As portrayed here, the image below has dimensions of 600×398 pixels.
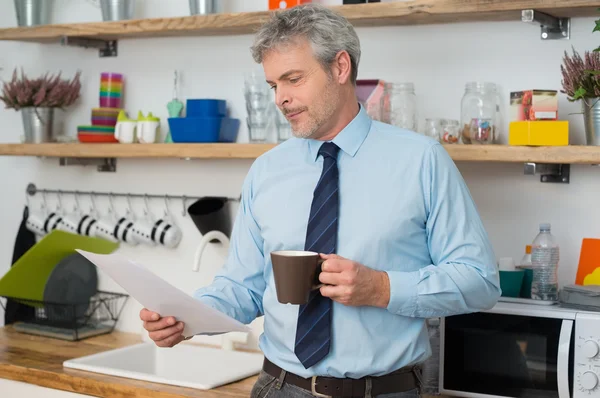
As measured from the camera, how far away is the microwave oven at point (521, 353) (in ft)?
6.95

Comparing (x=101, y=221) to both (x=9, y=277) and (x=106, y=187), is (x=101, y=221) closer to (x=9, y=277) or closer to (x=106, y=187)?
(x=106, y=187)

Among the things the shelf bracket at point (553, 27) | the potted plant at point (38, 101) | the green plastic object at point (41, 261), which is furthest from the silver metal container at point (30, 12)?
the shelf bracket at point (553, 27)

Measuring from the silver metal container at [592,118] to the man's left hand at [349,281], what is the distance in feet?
2.84

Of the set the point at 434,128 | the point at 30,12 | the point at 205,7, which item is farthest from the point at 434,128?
the point at 30,12

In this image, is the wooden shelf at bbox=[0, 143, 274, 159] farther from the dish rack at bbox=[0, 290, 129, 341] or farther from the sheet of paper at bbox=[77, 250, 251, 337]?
the sheet of paper at bbox=[77, 250, 251, 337]

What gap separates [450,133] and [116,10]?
4.27 feet

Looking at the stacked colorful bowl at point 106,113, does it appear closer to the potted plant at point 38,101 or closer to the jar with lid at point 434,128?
the potted plant at point 38,101

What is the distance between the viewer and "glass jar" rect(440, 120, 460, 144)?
7.92 feet

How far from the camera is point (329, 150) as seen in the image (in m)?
1.87

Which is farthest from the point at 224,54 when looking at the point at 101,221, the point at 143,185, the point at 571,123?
the point at 571,123

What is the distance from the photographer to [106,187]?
329 cm

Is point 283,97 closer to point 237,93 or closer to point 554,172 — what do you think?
point 554,172

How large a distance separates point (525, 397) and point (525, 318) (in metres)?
0.20

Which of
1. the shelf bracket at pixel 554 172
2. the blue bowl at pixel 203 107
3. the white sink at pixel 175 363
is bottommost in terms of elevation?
the white sink at pixel 175 363
